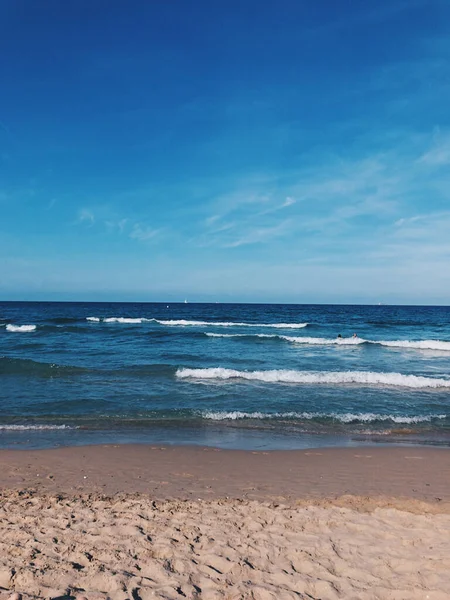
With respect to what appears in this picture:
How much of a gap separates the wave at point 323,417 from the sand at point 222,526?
105 inches

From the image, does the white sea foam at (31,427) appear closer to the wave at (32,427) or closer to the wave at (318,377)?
the wave at (32,427)

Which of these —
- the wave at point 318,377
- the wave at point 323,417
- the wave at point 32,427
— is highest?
the wave at point 318,377

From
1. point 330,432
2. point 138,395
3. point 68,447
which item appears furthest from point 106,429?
point 330,432

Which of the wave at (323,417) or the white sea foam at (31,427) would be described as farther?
the wave at (323,417)

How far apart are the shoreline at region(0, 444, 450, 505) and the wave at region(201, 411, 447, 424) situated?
6.35 ft

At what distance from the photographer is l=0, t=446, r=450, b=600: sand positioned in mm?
3742

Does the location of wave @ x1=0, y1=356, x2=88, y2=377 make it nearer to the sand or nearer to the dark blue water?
the dark blue water

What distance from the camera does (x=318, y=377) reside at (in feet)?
50.4

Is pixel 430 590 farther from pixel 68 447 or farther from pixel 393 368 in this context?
pixel 393 368

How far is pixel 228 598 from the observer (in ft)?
11.7

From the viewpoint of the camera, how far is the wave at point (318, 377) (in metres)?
14.9

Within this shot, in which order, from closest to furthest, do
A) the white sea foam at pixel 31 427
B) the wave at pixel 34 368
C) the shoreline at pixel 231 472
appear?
the shoreline at pixel 231 472
the white sea foam at pixel 31 427
the wave at pixel 34 368

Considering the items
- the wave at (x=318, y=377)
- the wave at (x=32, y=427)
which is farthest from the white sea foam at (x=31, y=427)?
the wave at (x=318, y=377)

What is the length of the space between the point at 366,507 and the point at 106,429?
20.4ft
